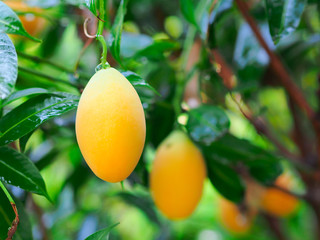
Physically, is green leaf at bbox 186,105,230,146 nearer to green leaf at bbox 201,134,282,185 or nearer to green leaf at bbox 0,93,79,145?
green leaf at bbox 201,134,282,185

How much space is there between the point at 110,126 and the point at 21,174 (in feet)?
0.37

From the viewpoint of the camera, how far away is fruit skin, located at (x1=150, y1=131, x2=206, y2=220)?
0.56 metres

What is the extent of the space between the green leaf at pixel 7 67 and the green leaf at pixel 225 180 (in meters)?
0.38

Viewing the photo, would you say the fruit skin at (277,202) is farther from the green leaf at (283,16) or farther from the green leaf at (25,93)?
the green leaf at (25,93)

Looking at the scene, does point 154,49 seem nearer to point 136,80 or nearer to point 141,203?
point 136,80

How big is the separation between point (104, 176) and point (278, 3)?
273mm

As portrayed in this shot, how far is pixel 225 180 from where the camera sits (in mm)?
642

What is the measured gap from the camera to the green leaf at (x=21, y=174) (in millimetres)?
397

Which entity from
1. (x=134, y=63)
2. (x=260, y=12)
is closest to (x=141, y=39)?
(x=134, y=63)

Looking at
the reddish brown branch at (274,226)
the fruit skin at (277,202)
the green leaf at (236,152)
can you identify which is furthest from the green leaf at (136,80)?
the reddish brown branch at (274,226)

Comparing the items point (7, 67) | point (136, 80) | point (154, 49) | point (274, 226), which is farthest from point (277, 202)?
point (7, 67)

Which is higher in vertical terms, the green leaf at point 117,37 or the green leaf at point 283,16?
the green leaf at point 117,37

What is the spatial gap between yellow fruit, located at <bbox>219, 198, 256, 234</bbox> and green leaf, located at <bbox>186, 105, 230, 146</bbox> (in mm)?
474

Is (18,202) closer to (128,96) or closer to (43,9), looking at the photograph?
(128,96)
